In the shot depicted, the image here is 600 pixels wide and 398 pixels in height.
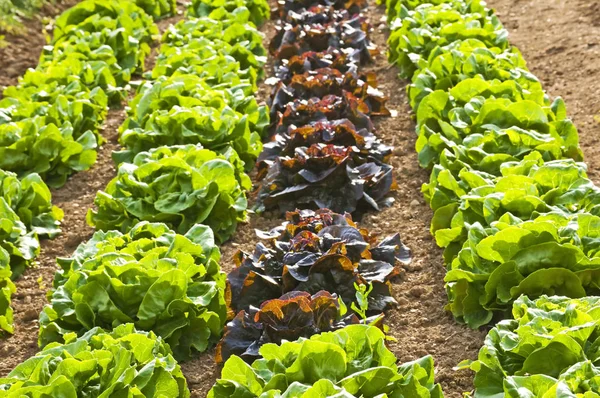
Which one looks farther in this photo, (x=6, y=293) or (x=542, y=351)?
(x=6, y=293)

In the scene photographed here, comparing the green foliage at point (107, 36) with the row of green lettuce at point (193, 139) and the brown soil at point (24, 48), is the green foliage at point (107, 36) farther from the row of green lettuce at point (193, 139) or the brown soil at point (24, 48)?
the row of green lettuce at point (193, 139)

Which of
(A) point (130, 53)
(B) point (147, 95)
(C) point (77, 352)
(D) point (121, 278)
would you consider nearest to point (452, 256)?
(D) point (121, 278)

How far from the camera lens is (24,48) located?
12.6 m

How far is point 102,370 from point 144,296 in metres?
0.91

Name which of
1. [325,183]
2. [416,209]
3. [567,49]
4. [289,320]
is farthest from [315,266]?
[567,49]

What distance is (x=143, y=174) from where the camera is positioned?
24.5ft

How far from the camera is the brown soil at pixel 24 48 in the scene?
11.8m

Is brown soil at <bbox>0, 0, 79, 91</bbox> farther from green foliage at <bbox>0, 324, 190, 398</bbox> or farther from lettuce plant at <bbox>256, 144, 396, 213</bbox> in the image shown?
green foliage at <bbox>0, 324, 190, 398</bbox>

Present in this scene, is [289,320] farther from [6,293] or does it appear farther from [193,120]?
[193,120]

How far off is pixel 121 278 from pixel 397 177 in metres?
3.20

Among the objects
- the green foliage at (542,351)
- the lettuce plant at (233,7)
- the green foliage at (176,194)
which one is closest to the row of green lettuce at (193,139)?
the green foliage at (176,194)

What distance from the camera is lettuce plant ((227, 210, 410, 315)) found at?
6.23 meters

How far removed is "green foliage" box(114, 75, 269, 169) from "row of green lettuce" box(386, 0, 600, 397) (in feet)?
5.36

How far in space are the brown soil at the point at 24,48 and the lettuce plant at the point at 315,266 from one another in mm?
5996
